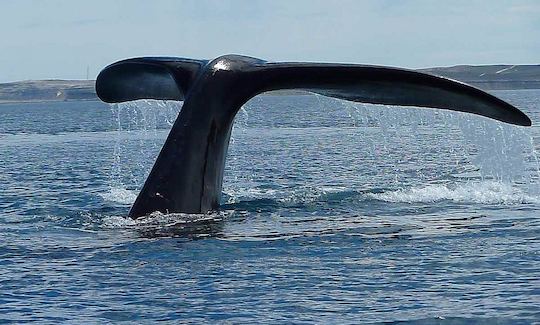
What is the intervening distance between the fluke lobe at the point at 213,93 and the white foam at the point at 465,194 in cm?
363

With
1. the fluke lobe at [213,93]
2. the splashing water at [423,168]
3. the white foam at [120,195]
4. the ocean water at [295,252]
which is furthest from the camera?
the white foam at [120,195]

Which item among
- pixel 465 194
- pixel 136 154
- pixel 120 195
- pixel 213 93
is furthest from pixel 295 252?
pixel 136 154

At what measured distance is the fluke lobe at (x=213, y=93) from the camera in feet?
40.6

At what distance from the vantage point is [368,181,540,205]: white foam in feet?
52.7

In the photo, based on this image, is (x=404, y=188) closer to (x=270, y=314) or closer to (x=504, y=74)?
(x=270, y=314)

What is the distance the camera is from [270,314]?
9297 millimetres

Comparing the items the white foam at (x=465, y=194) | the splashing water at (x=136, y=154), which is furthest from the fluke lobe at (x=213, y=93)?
the white foam at (x=465, y=194)

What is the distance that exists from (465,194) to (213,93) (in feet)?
17.1

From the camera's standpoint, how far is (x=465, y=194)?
55.7 feet

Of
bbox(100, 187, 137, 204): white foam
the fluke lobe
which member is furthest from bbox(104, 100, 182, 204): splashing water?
the fluke lobe

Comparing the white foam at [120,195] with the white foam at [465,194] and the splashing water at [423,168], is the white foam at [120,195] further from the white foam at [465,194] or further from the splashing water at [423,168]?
the white foam at [465,194]

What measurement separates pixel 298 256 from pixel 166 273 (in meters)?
1.45

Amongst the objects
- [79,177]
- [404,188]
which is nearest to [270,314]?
[404,188]

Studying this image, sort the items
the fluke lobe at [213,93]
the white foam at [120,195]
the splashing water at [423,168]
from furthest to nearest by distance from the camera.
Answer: the white foam at [120,195], the splashing water at [423,168], the fluke lobe at [213,93]
